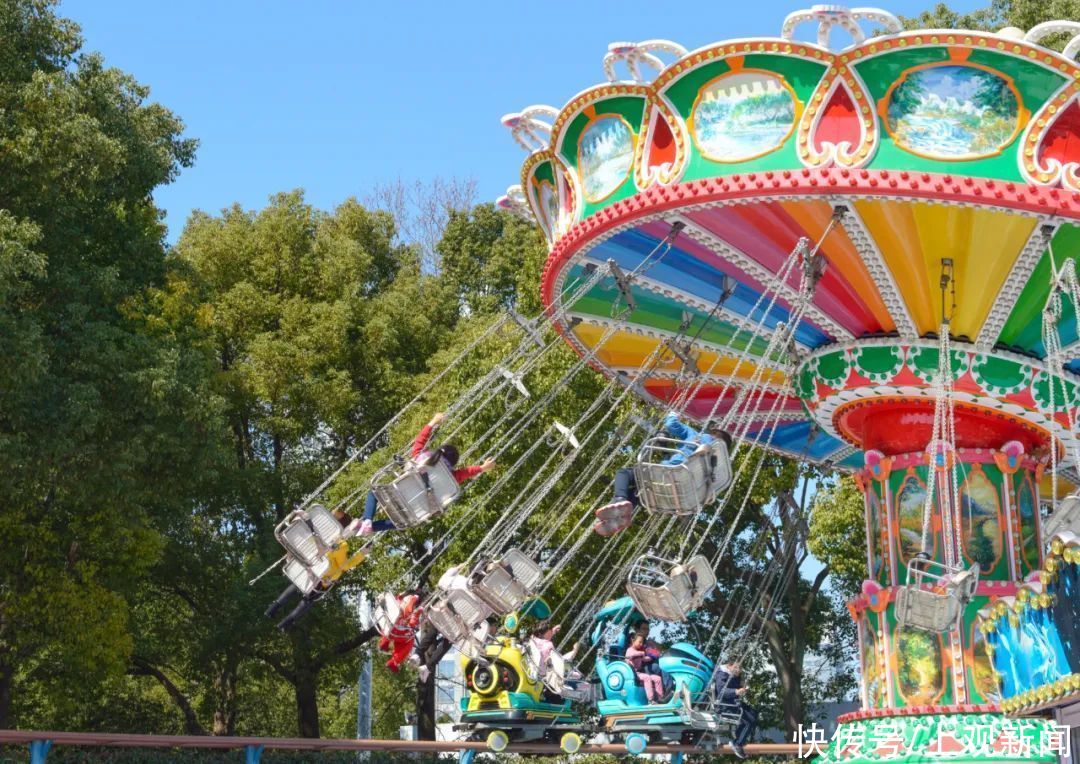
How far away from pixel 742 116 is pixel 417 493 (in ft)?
12.5

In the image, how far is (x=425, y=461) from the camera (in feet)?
35.4

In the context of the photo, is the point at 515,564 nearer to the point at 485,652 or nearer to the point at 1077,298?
the point at 485,652

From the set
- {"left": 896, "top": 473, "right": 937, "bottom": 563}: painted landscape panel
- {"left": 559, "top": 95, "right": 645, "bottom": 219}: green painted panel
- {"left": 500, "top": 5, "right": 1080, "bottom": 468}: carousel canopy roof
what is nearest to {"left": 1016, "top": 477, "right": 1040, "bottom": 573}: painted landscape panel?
{"left": 500, "top": 5, "right": 1080, "bottom": 468}: carousel canopy roof

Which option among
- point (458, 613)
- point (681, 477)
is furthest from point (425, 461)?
point (681, 477)

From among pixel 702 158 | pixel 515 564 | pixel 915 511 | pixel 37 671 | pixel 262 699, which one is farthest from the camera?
pixel 262 699

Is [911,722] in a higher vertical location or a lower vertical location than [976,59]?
lower

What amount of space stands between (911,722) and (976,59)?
18.0 feet

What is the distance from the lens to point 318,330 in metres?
23.7

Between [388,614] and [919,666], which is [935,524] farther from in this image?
[388,614]

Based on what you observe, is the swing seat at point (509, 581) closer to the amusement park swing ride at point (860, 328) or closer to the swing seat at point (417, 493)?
the amusement park swing ride at point (860, 328)

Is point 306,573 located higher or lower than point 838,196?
lower

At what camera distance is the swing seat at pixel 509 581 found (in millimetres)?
11000

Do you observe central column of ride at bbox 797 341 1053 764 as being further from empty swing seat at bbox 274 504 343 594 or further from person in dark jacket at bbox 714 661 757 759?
empty swing seat at bbox 274 504 343 594

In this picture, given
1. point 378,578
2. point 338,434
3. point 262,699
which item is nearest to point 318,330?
point 338,434
